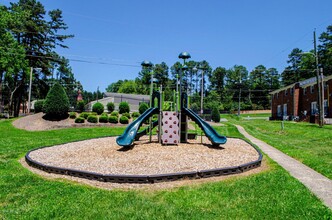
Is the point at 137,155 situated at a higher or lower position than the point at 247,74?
lower

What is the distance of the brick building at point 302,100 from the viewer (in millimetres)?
29641

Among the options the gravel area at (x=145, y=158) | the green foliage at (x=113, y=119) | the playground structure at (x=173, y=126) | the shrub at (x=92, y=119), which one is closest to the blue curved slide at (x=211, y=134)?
the playground structure at (x=173, y=126)

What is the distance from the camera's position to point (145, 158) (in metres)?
7.59

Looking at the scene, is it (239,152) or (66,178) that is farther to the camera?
(239,152)

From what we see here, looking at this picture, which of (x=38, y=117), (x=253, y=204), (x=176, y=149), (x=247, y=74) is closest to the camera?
(x=253, y=204)

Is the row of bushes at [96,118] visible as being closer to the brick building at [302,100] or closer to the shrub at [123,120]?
the shrub at [123,120]

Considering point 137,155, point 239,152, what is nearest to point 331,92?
point 239,152

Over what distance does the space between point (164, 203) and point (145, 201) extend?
316mm

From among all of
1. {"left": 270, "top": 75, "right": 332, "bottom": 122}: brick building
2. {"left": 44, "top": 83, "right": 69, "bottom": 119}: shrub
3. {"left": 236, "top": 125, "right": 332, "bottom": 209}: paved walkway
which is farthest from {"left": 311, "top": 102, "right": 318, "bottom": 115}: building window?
{"left": 44, "top": 83, "right": 69, "bottom": 119}: shrub

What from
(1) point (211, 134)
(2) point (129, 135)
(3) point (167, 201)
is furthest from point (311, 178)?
(2) point (129, 135)

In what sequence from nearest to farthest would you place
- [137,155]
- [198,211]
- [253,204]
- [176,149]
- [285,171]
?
[198,211], [253,204], [285,171], [137,155], [176,149]

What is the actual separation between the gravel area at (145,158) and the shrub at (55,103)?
12203 millimetres

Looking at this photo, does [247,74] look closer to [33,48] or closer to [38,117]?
[33,48]

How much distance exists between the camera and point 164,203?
4355 mm
